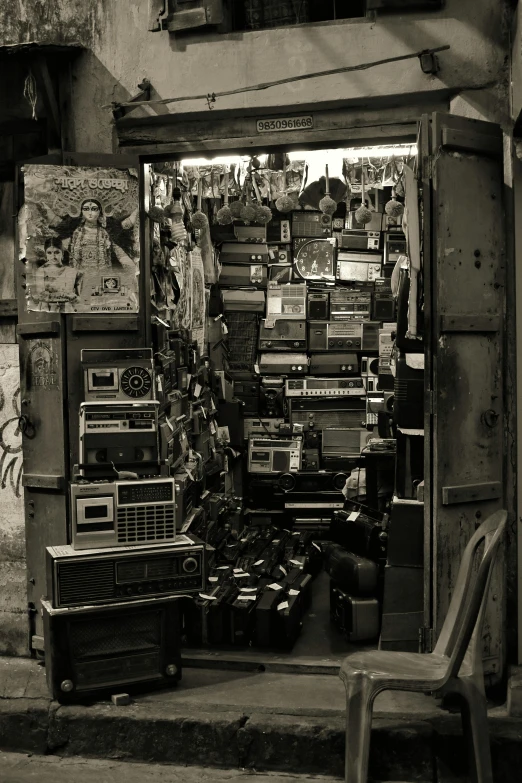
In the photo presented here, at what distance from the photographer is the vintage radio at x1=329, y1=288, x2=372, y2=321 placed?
911cm

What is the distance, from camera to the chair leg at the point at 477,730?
3.46 m

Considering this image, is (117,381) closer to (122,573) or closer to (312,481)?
(122,573)

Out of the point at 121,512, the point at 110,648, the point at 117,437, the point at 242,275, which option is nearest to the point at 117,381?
the point at 117,437

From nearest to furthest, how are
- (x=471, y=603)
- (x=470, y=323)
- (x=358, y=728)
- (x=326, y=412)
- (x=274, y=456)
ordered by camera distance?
(x=471, y=603) < (x=358, y=728) < (x=470, y=323) < (x=274, y=456) < (x=326, y=412)

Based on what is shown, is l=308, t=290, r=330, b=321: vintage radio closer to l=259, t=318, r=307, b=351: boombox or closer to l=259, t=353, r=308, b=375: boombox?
l=259, t=318, r=307, b=351: boombox

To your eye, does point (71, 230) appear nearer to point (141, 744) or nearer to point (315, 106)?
point (315, 106)

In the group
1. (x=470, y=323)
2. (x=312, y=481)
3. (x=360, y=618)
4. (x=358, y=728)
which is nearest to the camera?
(x=358, y=728)

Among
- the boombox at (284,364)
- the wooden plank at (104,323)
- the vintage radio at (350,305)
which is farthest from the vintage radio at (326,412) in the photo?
the wooden plank at (104,323)

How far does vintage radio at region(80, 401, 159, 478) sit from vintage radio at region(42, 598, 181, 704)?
69 centimetres

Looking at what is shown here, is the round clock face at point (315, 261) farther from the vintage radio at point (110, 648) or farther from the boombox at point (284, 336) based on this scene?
the vintage radio at point (110, 648)

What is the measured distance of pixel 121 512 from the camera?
4.27m

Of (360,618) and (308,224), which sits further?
(308,224)

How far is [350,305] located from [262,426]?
1.60m

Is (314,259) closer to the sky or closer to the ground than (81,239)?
closer to the sky
